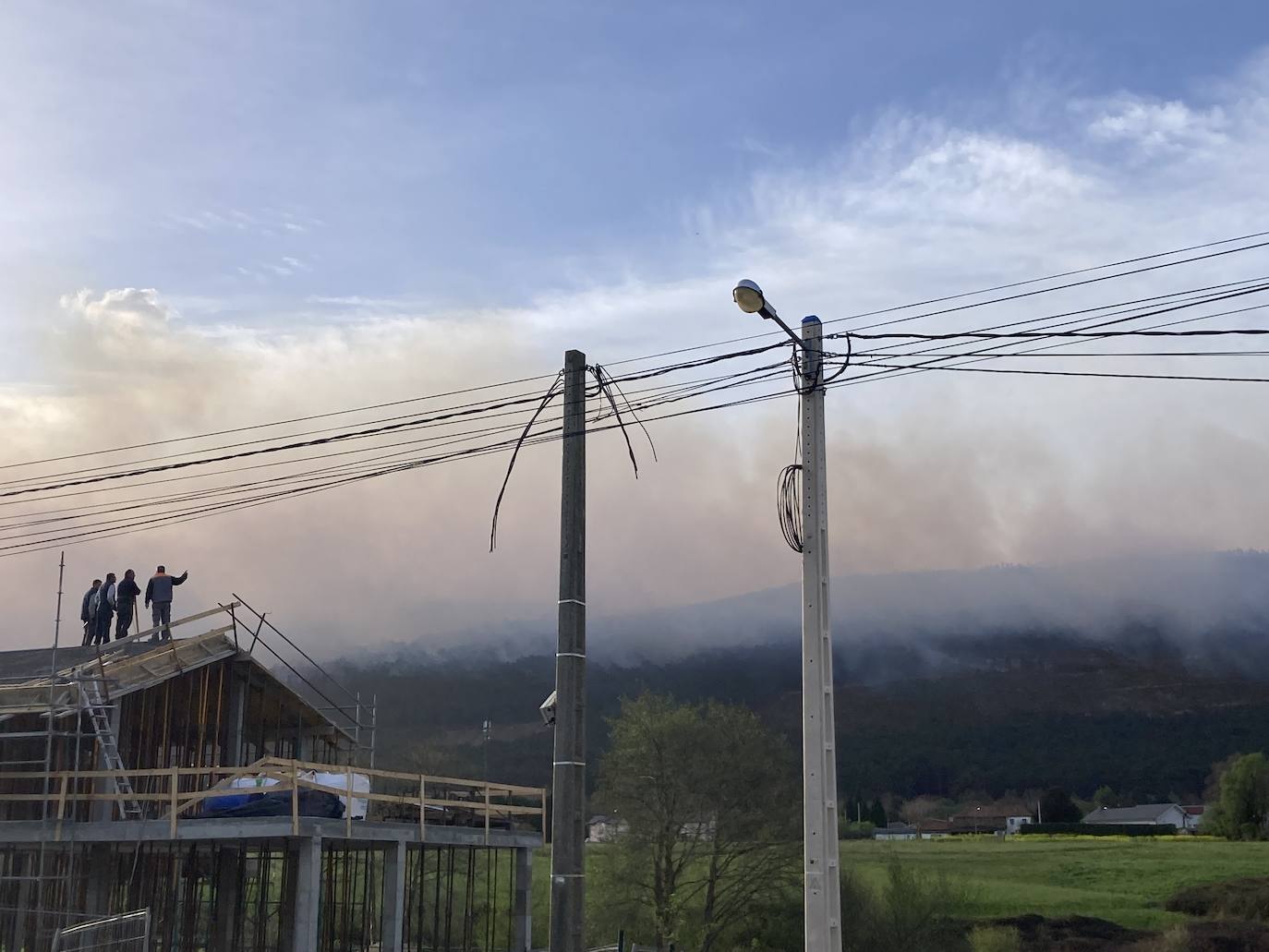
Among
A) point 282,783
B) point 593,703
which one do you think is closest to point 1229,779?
point 593,703

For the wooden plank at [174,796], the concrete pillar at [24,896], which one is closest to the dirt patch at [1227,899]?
the concrete pillar at [24,896]

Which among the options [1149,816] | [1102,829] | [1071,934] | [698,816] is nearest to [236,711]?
[698,816]

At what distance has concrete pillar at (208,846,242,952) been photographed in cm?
2656

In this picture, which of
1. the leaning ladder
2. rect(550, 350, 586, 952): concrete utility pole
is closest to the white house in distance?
the leaning ladder

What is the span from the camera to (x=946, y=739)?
18975 cm

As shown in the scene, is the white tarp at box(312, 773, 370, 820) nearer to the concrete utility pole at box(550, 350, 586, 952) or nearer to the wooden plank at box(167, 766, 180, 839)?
the wooden plank at box(167, 766, 180, 839)

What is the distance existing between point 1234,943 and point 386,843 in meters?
53.4

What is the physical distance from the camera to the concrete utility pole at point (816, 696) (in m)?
12.1

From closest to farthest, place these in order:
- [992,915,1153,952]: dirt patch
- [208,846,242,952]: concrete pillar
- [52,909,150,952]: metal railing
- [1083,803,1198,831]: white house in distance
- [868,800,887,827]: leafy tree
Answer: [52,909,150,952]: metal railing, [208,846,242,952]: concrete pillar, [992,915,1153,952]: dirt patch, [1083,803,1198,831]: white house in distance, [868,800,887,827]: leafy tree

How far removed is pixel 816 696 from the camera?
41.0ft

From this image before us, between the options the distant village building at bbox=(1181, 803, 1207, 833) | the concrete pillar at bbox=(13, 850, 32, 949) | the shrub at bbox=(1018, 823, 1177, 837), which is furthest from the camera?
the distant village building at bbox=(1181, 803, 1207, 833)

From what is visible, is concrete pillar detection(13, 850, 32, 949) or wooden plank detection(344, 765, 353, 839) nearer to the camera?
wooden plank detection(344, 765, 353, 839)

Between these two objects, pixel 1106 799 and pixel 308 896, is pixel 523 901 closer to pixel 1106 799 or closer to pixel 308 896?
pixel 308 896

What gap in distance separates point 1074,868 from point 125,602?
7621cm
